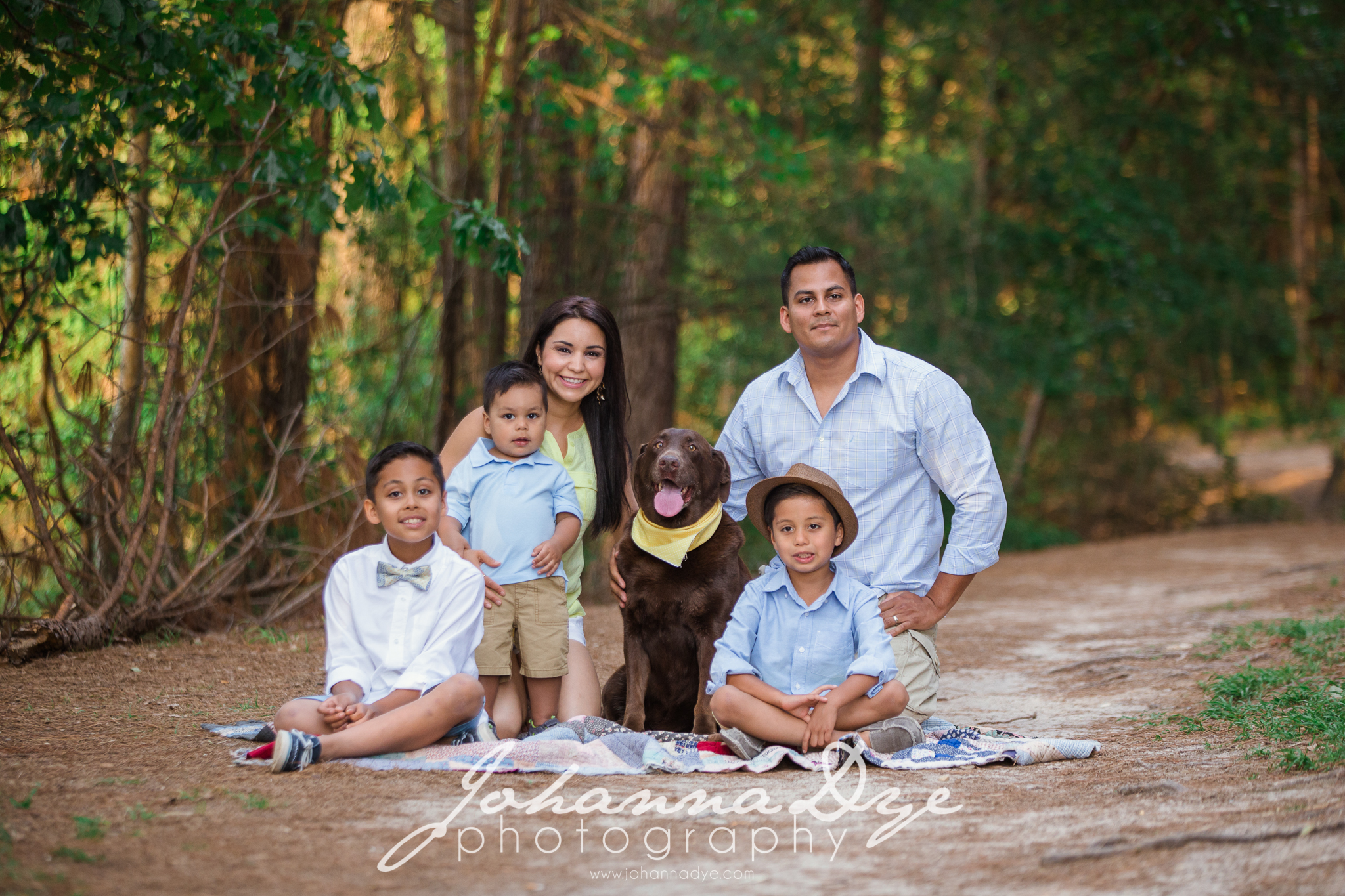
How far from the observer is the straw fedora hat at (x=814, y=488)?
3936 mm

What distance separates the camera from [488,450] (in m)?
4.41

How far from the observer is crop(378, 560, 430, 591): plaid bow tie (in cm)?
381

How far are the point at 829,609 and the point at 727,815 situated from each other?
101 centimetres

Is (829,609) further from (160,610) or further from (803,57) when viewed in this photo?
(803,57)

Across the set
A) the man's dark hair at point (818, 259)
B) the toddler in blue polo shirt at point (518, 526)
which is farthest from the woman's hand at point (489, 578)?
the man's dark hair at point (818, 259)

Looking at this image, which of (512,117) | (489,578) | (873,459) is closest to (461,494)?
(489,578)

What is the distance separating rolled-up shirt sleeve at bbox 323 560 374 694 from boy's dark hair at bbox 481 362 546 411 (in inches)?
34.1

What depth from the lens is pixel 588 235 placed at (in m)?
9.48

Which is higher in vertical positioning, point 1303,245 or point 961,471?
point 1303,245

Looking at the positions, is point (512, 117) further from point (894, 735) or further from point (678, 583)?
point (894, 735)

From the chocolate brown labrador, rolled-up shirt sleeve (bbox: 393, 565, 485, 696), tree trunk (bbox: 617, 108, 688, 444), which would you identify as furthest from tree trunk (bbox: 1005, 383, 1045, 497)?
rolled-up shirt sleeve (bbox: 393, 565, 485, 696)

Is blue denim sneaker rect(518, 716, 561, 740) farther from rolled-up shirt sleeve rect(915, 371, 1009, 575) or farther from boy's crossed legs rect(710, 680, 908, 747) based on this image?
rolled-up shirt sleeve rect(915, 371, 1009, 575)

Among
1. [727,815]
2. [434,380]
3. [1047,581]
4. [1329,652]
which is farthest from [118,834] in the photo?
[1047,581]

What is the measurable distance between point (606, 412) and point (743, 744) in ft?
5.06
